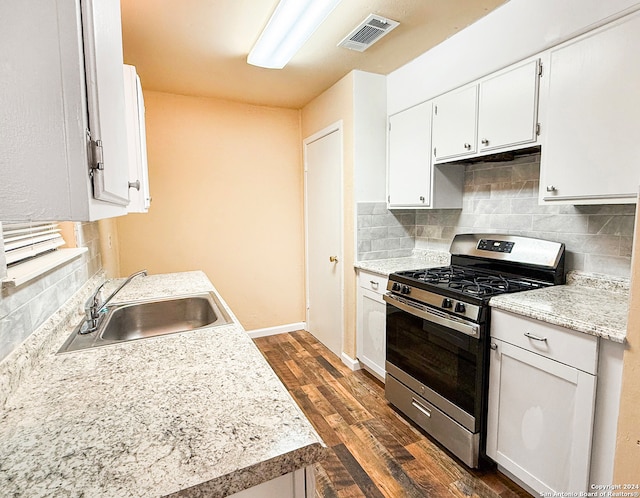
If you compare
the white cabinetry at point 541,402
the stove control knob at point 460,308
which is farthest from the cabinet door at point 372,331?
the white cabinetry at point 541,402

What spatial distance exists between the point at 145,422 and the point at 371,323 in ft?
6.81

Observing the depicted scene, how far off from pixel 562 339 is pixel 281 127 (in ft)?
10.2

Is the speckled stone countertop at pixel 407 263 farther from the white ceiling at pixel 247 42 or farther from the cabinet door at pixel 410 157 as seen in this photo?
the white ceiling at pixel 247 42

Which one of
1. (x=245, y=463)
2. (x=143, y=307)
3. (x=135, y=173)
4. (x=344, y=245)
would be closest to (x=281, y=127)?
(x=344, y=245)

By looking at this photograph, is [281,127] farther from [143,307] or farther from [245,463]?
[245,463]

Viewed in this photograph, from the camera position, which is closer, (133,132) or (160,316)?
(133,132)

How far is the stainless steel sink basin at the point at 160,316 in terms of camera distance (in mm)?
1591

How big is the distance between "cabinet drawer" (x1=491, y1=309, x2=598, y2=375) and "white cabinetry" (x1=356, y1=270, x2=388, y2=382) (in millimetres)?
938

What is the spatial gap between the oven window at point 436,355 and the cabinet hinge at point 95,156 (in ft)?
5.59

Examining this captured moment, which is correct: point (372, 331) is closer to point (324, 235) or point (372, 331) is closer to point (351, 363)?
point (351, 363)

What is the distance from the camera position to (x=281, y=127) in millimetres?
3551

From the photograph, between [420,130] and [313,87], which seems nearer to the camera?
[420,130]

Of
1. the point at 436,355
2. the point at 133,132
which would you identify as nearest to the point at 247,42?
the point at 133,132

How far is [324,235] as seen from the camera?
129 inches
